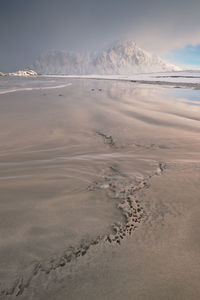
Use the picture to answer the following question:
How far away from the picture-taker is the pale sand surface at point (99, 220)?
0.95 m

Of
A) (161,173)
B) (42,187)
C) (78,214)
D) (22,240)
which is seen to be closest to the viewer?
(22,240)

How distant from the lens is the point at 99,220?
137 centimetres

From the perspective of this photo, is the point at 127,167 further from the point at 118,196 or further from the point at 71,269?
the point at 71,269

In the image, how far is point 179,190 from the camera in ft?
5.72

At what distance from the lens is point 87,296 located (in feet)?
2.94

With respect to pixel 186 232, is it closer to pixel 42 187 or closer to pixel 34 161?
pixel 42 187

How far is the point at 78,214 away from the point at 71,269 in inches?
17.4

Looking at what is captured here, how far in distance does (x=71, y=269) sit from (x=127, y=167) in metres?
1.36

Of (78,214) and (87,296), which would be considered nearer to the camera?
(87,296)

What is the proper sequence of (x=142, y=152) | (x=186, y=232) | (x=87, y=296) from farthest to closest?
(x=142, y=152) < (x=186, y=232) < (x=87, y=296)

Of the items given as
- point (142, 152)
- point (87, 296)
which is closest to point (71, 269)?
point (87, 296)

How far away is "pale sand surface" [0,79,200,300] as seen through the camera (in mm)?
951

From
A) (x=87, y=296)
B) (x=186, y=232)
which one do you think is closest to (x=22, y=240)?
(x=87, y=296)

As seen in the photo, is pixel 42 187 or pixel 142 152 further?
pixel 142 152
